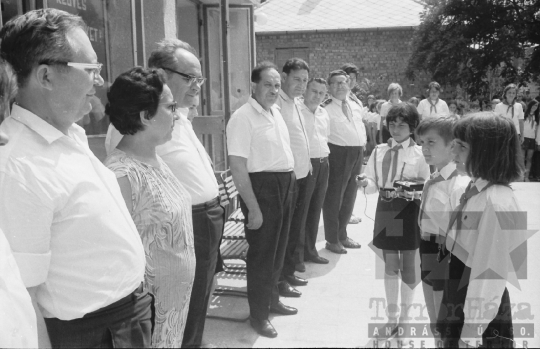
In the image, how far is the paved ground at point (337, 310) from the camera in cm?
355

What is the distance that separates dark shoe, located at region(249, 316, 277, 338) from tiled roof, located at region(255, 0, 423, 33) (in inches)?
671

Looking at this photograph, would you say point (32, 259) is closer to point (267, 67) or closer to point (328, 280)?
point (267, 67)

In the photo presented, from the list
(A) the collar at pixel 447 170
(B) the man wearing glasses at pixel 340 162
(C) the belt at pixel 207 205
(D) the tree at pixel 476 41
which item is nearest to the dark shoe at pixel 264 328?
(C) the belt at pixel 207 205

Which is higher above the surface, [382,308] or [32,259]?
[32,259]

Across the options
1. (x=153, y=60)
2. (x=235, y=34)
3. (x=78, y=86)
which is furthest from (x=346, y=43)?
(x=78, y=86)

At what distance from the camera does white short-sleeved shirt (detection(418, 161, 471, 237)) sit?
117 inches

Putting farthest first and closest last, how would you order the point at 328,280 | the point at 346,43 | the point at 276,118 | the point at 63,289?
the point at 346,43, the point at 328,280, the point at 276,118, the point at 63,289

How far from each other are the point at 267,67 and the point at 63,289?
2753mm

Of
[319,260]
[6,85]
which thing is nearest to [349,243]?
[319,260]

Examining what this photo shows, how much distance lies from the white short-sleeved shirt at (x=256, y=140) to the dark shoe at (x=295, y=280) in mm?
1310

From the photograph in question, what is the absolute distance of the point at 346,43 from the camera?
20.1m

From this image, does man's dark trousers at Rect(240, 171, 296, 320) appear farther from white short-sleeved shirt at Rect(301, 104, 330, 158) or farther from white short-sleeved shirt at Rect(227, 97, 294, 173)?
white short-sleeved shirt at Rect(301, 104, 330, 158)

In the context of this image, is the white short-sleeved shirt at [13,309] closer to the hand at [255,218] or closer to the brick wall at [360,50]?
the hand at [255,218]

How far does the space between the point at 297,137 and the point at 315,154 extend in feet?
1.90
